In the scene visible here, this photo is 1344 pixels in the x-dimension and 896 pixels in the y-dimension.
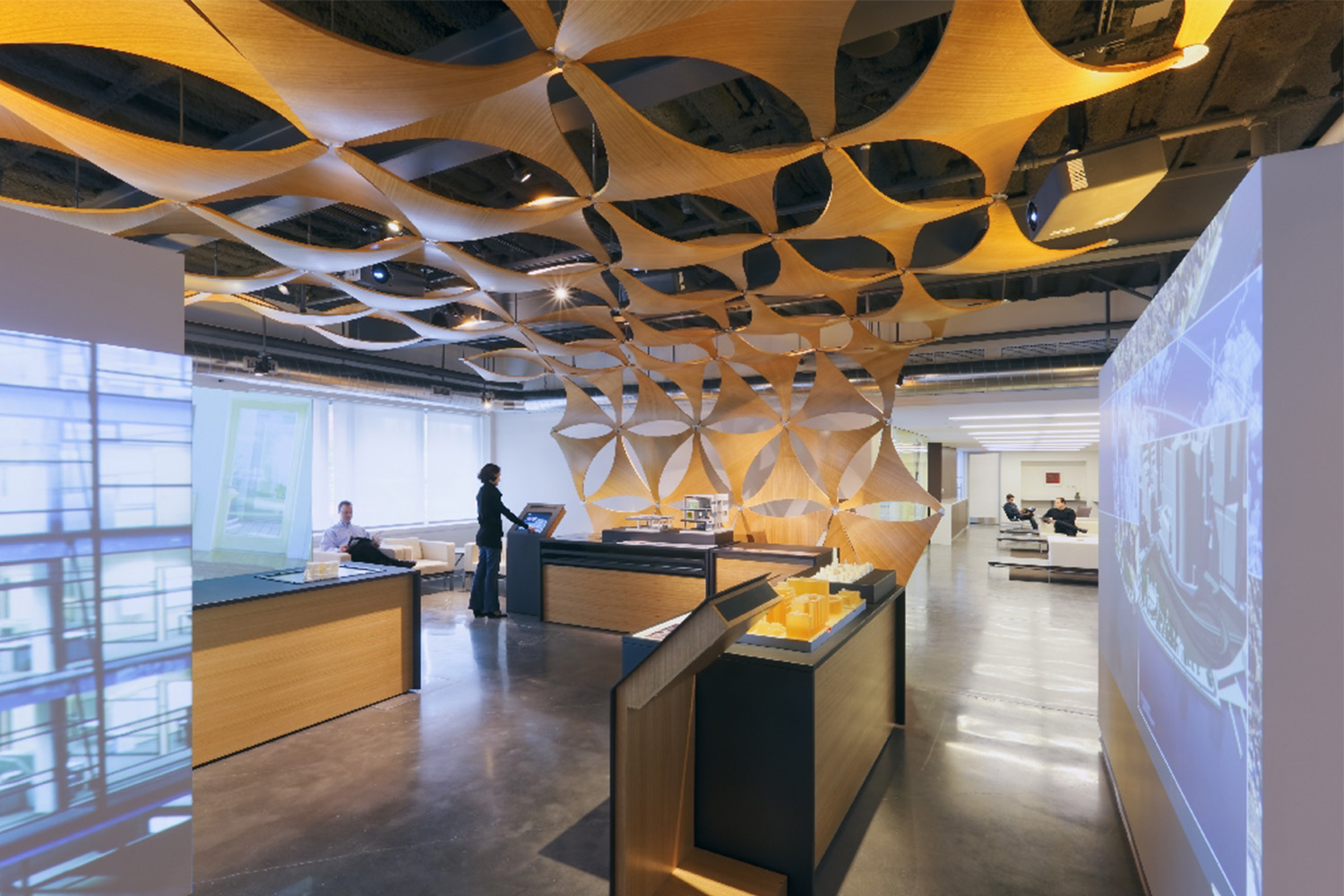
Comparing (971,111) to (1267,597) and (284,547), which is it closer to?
(1267,597)

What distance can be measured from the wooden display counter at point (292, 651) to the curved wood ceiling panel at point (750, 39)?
3.79m

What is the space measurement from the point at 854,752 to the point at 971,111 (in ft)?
10.2

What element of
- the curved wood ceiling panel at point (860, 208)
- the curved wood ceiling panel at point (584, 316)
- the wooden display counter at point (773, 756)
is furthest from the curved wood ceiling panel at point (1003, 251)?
the curved wood ceiling panel at point (584, 316)

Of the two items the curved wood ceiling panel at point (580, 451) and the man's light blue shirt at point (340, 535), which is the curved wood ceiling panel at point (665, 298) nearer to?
the curved wood ceiling panel at point (580, 451)

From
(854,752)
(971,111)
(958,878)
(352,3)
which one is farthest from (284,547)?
(971,111)

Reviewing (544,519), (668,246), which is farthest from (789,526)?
(668,246)

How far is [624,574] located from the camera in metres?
7.20

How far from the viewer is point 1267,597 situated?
124cm

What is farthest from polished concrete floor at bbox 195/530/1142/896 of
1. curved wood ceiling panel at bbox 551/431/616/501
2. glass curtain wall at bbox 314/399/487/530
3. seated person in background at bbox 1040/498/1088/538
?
seated person in background at bbox 1040/498/1088/538

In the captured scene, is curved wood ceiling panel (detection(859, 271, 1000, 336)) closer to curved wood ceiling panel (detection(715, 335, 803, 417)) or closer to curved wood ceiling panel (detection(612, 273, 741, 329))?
curved wood ceiling panel (detection(612, 273, 741, 329))

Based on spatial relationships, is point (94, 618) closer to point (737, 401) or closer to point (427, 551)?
point (737, 401)

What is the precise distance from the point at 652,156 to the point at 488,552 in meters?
5.92

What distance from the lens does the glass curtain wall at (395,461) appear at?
416 inches

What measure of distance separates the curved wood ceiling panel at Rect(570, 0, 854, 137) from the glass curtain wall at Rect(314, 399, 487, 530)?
9.92 metres
